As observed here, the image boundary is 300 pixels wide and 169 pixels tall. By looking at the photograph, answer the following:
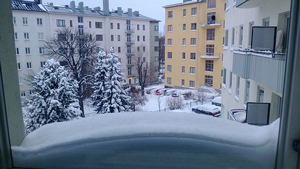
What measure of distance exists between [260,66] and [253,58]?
0.24 m

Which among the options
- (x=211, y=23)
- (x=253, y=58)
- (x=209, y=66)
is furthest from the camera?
(x=209, y=66)

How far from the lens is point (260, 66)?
2.01 m

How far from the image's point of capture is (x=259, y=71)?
207 cm

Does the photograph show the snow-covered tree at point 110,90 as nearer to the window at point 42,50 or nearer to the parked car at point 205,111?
the window at point 42,50

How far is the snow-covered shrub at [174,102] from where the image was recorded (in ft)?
12.8

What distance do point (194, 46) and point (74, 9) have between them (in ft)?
11.5

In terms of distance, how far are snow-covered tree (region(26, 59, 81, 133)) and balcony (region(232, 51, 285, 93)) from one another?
2341 mm

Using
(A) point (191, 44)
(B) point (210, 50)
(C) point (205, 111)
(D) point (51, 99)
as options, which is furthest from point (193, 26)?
(D) point (51, 99)

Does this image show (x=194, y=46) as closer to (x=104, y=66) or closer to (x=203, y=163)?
(x=104, y=66)

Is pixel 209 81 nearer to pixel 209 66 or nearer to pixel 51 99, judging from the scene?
pixel 209 66

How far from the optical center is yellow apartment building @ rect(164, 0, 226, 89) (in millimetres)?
3631

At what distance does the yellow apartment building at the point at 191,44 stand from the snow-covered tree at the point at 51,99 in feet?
5.56

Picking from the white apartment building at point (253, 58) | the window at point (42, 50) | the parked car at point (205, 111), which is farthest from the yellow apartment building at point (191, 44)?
the window at point (42, 50)

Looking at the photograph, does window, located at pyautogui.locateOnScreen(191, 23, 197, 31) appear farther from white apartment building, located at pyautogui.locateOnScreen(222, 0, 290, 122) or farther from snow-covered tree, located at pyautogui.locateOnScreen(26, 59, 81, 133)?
snow-covered tree, located at pyautogui.locateOnScreen(26, 59, 81, 133)
